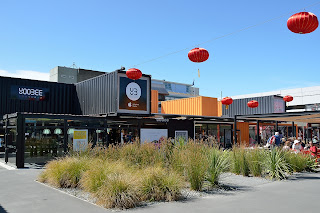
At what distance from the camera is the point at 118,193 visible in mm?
6586

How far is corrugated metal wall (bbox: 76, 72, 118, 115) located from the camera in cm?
1825

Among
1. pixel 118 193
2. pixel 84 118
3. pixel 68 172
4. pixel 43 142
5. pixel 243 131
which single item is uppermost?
pixel 84 118

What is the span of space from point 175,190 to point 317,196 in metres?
3.52

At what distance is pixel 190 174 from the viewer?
26.2 feet

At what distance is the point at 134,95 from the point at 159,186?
12083 millimetres

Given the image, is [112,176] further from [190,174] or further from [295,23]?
[295,23]

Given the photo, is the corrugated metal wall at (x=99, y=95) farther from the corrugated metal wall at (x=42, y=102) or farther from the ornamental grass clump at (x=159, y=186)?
the ornamental grass clump at (x=159, y=186)

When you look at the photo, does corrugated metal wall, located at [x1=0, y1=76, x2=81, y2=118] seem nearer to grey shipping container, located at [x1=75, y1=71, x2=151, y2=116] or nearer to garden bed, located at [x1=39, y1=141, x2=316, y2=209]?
grey shipping container, located at [x1=75, y1=71, x2=151, y2=116]

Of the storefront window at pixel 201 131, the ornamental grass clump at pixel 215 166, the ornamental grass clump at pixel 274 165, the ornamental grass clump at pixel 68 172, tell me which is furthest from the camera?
the storefront window at pixel 201 131

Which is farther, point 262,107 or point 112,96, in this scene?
point 262,107

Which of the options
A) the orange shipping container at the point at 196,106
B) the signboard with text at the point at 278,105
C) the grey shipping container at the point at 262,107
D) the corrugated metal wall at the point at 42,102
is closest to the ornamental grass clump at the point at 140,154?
the corrugated metal wall at the point at 42,102

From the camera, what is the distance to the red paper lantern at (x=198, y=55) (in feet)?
37.6

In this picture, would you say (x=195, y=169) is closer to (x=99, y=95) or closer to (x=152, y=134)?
(x=152, y=134)

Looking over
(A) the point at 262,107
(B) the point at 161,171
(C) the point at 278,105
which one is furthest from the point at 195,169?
(C) the point at 278,105
